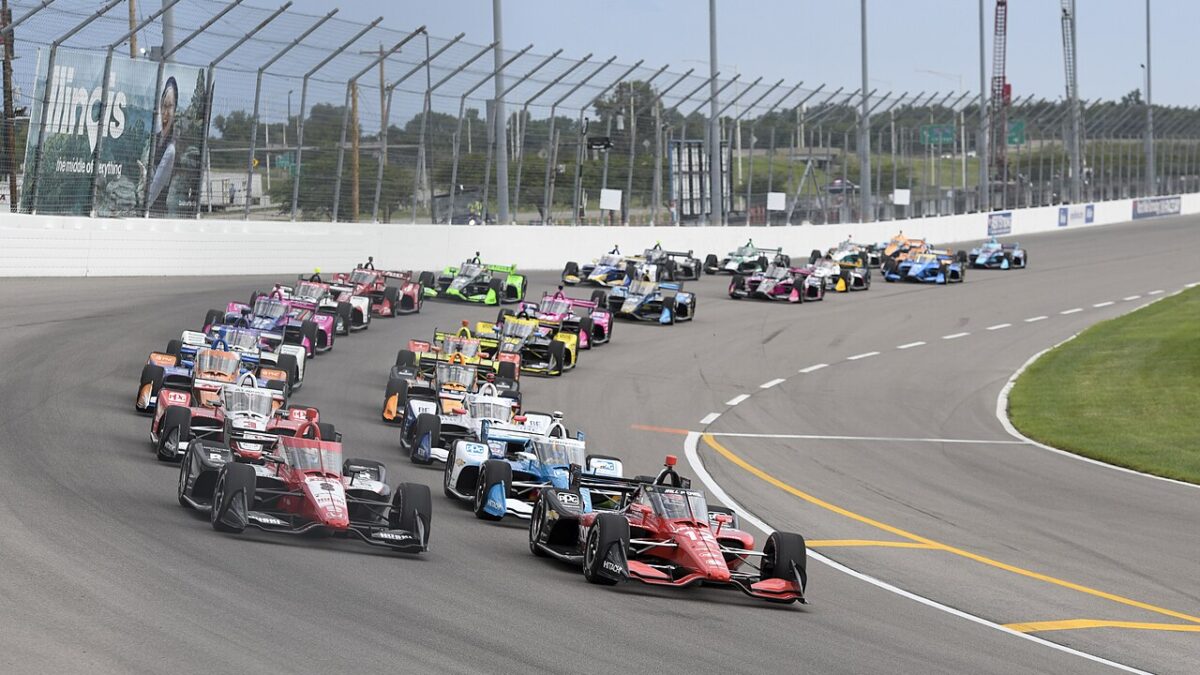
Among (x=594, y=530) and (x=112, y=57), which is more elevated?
(x=112, y=57)

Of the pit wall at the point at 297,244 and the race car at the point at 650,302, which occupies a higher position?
the pit wall at the point at 297,244

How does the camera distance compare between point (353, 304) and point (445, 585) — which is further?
point (353, 304)

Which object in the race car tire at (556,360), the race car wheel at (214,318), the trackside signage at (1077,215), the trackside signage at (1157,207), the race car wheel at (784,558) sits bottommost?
the race car wheel at (784,558)

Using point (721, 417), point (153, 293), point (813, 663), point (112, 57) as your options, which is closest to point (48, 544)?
point (813, 663)

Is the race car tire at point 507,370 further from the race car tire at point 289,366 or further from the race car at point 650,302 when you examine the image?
Result: the race car at point 650,302

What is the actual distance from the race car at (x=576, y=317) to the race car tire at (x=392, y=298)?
3.59 meters

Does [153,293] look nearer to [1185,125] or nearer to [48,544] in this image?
[48,544]

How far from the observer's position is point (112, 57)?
35438 mm

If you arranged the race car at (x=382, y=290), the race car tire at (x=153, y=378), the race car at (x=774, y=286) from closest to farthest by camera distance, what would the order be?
the race car tire at (x=153, y=378) < the race car at (x=382, y=290) < the race car at (x=774, y=286)

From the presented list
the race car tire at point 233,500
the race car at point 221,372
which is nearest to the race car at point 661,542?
the race car tire at point 233,500

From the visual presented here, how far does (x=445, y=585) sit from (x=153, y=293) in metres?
22.8

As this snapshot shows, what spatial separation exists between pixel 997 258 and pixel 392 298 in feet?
94.7

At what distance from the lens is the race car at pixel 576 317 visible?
31.8m

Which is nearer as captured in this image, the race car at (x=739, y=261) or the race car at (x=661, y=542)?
the race car at (x=661, y=542)
